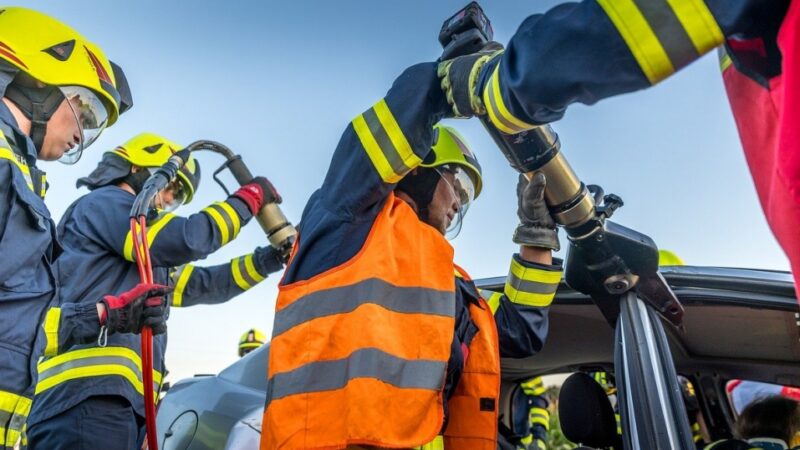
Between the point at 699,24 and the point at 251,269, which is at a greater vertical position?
the point at 251,269

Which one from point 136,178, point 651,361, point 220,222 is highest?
point 136,178

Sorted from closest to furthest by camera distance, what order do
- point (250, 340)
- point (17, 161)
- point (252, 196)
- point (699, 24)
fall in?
point (699, 24), point (17, 161), point (252, 196), point (250, 340)

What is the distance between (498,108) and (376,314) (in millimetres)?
648

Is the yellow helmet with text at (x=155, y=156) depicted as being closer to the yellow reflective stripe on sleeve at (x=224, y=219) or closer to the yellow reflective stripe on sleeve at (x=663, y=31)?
the yellow reflective stripe on sleeve at (x=224, y=219)

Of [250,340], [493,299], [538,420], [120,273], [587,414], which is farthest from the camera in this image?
[250,340]

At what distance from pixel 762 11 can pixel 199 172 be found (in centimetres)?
380

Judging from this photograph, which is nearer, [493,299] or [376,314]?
[376,314]

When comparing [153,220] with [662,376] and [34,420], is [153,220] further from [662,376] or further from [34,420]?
[662,376]

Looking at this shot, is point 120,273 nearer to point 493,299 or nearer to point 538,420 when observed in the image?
point 493,299

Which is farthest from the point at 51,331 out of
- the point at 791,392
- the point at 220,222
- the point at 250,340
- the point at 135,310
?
the point at 250,340

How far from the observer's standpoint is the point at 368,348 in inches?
68.2

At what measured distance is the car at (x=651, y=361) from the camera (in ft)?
6.03

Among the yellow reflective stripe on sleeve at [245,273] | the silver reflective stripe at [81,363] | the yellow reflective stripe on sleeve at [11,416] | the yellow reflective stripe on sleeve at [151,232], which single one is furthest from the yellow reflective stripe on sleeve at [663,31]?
the yellow reflective stripe on sleeve at [245,273]

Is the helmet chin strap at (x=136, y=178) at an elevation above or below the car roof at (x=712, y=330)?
above
